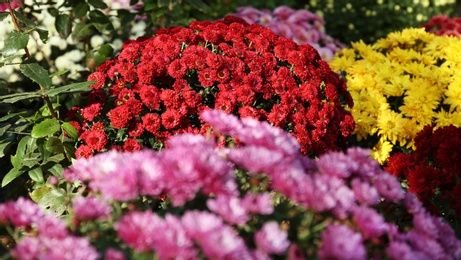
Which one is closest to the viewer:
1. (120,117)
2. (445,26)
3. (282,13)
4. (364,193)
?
(364,193)

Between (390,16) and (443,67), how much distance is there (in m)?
3.64

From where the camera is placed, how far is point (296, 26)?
16.9 feet

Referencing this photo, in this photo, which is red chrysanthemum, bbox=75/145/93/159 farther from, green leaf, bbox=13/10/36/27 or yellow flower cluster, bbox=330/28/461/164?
yellow flower cluster, bbox=330/28/461/164

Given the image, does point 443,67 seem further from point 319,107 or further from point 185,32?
point 185,32

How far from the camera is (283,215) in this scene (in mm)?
1587

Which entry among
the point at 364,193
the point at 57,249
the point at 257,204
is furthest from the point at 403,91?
the point at 57,249

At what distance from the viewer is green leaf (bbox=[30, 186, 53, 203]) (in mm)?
2730

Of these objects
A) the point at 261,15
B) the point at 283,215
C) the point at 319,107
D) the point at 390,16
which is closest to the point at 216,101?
the point at 319,107

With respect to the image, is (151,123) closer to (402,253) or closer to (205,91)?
(205,91)

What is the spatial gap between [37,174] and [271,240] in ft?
5.45

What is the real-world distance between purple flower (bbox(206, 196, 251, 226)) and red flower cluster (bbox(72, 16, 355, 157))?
123cm

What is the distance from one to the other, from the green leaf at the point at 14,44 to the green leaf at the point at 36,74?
0.08 meters

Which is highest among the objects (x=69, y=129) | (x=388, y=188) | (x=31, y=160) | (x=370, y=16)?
(x=388, y=188)

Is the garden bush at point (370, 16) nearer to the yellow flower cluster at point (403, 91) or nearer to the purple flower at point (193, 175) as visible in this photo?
the yellow flower cluster at point (403, 91)
